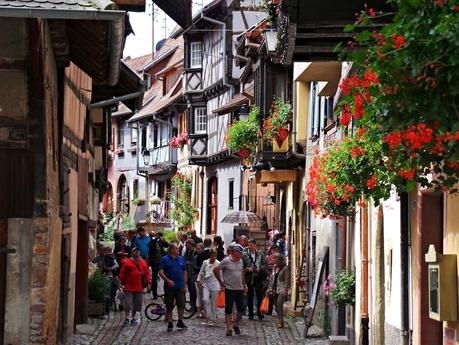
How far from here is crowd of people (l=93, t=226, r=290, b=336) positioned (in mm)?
21422

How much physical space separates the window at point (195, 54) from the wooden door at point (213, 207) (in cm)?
486

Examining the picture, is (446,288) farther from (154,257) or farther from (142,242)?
(142,242)

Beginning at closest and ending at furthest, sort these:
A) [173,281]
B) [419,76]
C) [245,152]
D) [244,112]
A: [419,76] < [173,281] < [245,152] < [244,112]

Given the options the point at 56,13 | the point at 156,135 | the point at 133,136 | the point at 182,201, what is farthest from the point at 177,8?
the point at 133,136

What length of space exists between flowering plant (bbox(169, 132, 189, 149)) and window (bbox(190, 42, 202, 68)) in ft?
11.5

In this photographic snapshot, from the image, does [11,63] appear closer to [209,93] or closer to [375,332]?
[375,332]

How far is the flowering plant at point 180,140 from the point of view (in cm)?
5156

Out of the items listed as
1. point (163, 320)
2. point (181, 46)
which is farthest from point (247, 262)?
point (181, 46)

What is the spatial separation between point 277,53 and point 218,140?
105ft

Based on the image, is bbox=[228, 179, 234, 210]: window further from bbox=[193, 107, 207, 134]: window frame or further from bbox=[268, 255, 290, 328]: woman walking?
bbox=[268, 255, 290, 328]: woman walking

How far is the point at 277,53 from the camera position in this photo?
1418cm

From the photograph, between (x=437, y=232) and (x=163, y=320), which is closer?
(x=437, y=232)

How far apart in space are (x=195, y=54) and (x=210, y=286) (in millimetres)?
27648

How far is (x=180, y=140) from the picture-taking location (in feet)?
170
